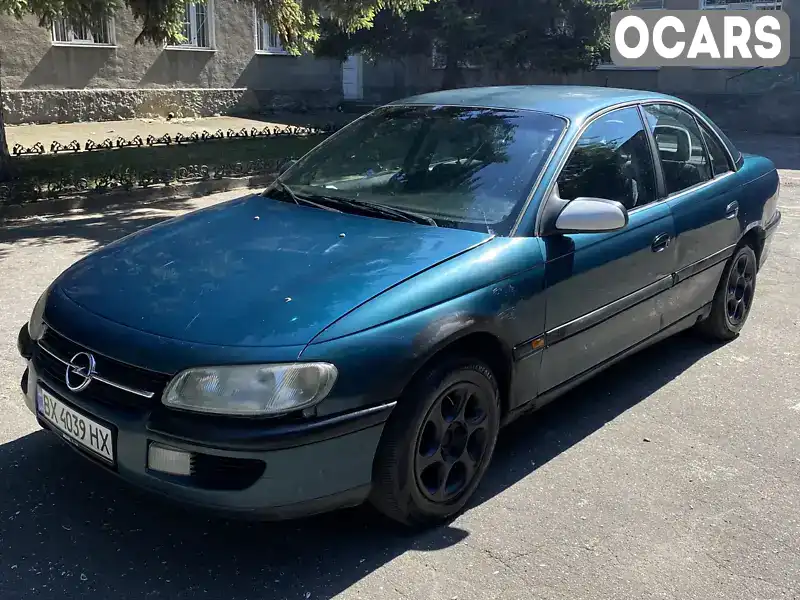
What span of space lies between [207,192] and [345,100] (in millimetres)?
13539

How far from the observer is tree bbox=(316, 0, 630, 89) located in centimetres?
1750

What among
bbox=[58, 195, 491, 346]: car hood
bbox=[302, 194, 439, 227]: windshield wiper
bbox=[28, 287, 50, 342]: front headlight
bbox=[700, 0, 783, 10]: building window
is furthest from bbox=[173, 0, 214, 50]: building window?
bbox=[28, 287, 50, 342]: front headlight

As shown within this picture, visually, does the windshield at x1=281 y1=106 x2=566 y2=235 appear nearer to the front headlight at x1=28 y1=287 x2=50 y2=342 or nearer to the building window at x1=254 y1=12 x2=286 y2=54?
the front headlight at x1=28 y1=287 x2=50 y2=342

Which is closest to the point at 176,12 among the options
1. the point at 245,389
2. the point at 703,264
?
the point at 703,264

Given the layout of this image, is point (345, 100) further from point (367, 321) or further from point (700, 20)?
point (367, 321)

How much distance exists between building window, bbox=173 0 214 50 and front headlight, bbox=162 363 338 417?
18842mm

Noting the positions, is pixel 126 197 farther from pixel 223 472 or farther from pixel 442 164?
pixel 223 472

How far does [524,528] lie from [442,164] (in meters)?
1.73

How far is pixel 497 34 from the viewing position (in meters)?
17.5

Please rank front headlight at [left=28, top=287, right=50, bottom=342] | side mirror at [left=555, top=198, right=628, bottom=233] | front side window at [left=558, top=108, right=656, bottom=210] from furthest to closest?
front side window at [left=558, top=108, right=656, bottom=210], side mirror at [left=555, top=198, right=628, bottom=233], front headlight at [left=28, top=287, right=50, bottom=342]

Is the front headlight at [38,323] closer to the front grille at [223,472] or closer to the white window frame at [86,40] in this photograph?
the front grille at [223,472]

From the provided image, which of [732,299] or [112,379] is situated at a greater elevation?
[112,379]

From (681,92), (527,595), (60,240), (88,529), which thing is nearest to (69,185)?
(60,240)

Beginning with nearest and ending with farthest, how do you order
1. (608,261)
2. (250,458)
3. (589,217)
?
1. (250,458)
2. (589,217)
3. (608,261)
